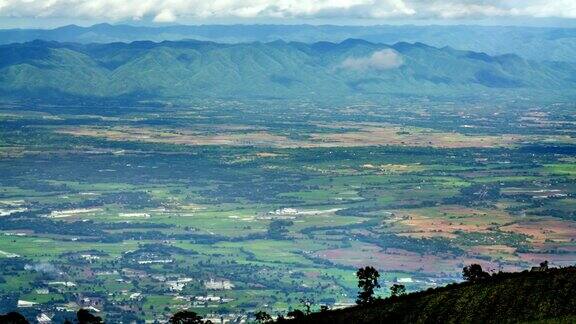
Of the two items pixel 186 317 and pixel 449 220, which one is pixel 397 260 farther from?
pixel 186 317

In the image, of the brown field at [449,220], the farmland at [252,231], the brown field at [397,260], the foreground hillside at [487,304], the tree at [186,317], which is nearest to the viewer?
the foreground hillside at [487,304]

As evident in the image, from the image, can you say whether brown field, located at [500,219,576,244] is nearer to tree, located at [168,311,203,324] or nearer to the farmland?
the farmland

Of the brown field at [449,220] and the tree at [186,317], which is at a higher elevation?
the tree at [186,317]

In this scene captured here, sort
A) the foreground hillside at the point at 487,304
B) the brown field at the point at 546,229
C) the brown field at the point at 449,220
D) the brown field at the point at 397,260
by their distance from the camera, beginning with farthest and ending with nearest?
the brown field at the point at 449,220 → the brown field at the point at 546,229 → the brown field at the point at 397,260 → the foreground hillside at the point at 487,304

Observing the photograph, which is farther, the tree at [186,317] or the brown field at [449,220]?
the brown field at [449,220]

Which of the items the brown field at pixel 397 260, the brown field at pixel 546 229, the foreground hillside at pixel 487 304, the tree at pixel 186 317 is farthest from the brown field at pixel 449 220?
the foreground hillside at pixel 487 304

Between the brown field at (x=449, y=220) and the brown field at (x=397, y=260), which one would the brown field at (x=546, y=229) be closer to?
the brown field at (x=449, y=220)

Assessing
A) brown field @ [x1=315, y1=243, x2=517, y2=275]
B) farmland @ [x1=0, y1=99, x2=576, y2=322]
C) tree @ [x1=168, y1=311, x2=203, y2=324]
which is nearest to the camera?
tree @ [x1=168, y1=311, x2=203, y2=324]

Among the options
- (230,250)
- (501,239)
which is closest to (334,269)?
(230,250)

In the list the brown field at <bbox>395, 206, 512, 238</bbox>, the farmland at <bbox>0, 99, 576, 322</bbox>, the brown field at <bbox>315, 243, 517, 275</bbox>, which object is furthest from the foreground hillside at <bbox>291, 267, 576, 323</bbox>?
the brown field at <bbox>395, 206, 512, 238</bbox>
